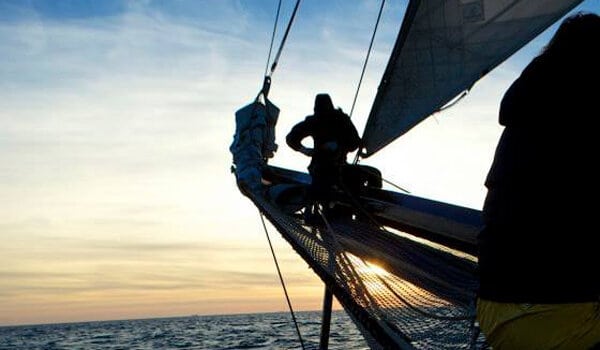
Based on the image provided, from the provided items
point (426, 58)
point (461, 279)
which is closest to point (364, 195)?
point (426, 58)

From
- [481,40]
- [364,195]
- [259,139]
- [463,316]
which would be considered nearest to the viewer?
[463,316]

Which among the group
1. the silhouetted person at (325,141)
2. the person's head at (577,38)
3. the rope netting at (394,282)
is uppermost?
the silhouetted person at (325,141)

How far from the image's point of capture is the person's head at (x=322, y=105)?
710cm

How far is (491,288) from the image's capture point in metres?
1.98

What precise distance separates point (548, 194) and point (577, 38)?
0.42m

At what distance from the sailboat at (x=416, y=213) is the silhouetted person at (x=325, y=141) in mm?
172

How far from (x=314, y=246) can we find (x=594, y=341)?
320 cm

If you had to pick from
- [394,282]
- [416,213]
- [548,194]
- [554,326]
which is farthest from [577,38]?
[416,213]

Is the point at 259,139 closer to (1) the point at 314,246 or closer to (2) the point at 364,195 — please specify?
(2) the point at 364,195

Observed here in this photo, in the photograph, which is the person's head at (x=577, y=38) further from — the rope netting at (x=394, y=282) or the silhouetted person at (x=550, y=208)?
the rope netting at (x=394, y=282)

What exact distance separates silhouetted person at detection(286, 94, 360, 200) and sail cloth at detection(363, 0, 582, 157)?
2.02ft

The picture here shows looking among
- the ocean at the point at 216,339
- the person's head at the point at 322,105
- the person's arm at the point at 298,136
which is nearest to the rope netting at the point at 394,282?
the person's arm at the point at 298,136

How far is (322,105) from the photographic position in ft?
23.4

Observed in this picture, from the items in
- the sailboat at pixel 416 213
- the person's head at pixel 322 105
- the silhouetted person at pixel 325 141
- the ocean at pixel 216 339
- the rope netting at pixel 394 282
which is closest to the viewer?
the rope netting at pixel 394 282
